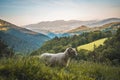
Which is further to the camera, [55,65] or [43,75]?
[55,65]

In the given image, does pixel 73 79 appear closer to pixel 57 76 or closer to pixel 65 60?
pixel 57 76

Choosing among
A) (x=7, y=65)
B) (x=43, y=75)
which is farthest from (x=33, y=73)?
(x=7, y=65)

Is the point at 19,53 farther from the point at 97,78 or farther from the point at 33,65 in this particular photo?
the point at 97,78

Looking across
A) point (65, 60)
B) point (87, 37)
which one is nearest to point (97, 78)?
point (65, 60)

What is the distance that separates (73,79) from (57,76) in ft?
1.23

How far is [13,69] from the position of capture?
5.18 m

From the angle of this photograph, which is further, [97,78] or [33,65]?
[97,78]

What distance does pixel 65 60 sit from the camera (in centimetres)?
743

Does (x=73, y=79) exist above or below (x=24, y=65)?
below

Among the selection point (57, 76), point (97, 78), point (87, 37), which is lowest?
point (87, 37)

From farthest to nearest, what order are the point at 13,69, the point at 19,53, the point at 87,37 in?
the point at 87,37
the point at 19,53
the point at 13,69

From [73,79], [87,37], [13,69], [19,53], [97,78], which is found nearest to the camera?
[13,69]

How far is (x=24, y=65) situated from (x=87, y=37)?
3268cm

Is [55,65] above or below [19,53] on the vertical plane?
below
